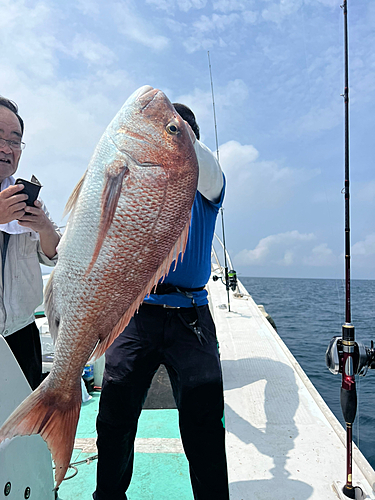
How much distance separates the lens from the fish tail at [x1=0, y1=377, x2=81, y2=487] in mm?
1224

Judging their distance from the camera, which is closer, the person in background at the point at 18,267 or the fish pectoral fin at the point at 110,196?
the fish pectoral fin at the point at 110,196

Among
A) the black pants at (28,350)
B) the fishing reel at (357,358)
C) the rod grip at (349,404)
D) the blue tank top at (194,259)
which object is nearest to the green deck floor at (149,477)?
the black pants at (28,350)

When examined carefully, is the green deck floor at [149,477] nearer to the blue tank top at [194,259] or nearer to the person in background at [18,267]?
the person in background at [18,267]

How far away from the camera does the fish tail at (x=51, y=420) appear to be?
1.22 m

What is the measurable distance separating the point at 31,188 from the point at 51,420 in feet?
2.98

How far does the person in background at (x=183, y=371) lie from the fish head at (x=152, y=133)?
0.36m

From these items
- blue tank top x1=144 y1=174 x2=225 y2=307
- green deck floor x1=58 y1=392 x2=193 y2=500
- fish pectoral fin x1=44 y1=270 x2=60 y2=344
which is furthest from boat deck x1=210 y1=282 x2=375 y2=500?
fish pectoral fin x1=44 y1=270 x2=60 y2=344

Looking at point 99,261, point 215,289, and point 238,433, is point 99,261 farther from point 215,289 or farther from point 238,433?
point 215,289

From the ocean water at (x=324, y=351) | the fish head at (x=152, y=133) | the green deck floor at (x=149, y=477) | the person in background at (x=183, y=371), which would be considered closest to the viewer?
the fish head at (x=152, y=133)

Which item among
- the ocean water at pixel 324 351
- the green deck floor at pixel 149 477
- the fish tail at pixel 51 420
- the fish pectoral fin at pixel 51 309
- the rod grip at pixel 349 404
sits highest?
the fish pectoral fin at pixel 51 309

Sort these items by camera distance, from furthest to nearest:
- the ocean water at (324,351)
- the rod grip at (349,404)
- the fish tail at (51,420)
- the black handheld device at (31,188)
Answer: the ocean water at (324,351) < the rod grip at (349,404) < the black handheld device at (31,188) < the fish tail at (51,420)

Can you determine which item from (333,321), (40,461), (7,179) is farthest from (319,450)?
(333,321)

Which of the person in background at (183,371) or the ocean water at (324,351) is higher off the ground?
the person in background at (183,371)

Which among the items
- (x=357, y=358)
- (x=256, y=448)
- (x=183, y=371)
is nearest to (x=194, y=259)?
(x=183, y=371)
